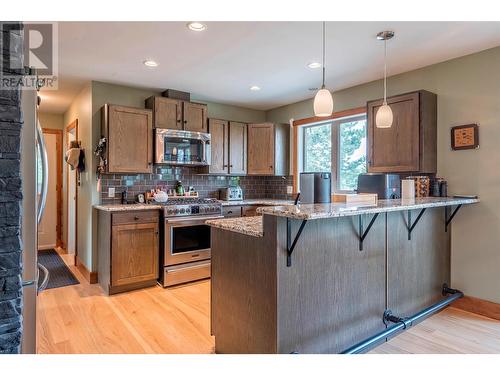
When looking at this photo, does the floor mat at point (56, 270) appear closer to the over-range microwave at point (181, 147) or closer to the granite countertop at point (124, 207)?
the granite countertop at point (124, 207)

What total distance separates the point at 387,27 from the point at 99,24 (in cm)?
217

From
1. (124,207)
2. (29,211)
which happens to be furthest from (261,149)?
(29,211)

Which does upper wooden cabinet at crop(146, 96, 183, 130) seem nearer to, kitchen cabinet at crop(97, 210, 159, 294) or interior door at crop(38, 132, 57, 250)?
kitchen cabinet at crop(97, 210, 159, 294)

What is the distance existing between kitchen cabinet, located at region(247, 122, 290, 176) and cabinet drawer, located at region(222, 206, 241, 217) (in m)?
0.76

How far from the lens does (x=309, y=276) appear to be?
1.97 metres

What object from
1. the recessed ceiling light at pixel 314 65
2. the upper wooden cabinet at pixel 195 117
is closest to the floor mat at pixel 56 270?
the upper wooden cabinet at pixel 195 117

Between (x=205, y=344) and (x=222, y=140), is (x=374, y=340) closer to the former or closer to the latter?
(x=205, y=344)

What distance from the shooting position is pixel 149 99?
4.06 metres

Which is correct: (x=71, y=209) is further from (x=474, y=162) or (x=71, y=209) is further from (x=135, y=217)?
(x=474, y=162)

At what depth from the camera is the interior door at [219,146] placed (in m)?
4.57

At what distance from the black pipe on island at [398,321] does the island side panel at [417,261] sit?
75 mm
